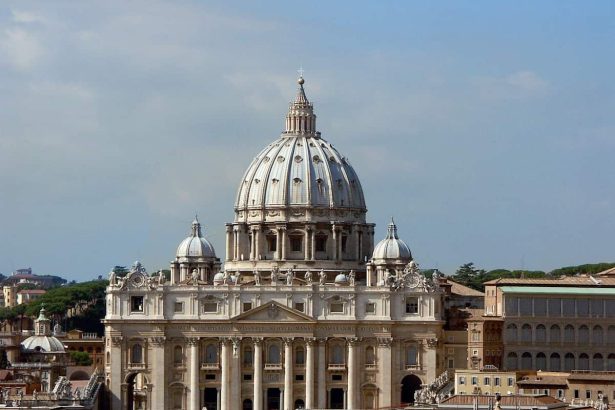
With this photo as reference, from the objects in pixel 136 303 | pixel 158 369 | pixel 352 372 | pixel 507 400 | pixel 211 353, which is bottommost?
pixel 507 400

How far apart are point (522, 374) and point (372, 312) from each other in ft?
68.3

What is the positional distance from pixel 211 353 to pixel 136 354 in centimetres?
530

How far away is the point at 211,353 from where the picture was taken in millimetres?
176500

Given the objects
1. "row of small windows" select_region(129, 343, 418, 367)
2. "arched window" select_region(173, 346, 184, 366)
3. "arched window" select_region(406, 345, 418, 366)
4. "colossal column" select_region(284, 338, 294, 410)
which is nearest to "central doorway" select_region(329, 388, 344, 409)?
"row of small windows" select_region(129, 343, 418, 367)

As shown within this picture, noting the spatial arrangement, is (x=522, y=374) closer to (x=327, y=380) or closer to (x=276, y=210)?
(x=327, y=380)

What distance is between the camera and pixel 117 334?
6909 inches

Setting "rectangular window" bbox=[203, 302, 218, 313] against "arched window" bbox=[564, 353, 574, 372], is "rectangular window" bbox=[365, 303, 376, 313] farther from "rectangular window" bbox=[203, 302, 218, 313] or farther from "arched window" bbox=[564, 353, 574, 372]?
"arched window" bbox=[564, 353, 574, 372]

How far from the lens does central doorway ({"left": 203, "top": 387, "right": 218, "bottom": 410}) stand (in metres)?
175

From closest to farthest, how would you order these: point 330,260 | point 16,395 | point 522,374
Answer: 1. point 16,395
2. point 522,374
3. point 330,260

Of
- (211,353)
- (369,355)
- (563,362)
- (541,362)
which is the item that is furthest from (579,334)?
(211,353)

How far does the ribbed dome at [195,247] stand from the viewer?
19388 centimetres

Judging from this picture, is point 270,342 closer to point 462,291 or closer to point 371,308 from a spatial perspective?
point 371,308

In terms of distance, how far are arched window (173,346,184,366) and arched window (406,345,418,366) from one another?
15.9 m

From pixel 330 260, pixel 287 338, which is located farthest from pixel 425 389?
pixel 330 260
